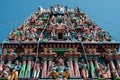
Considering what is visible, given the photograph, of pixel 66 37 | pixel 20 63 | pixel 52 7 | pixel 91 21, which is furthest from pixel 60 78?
pixel 52 7

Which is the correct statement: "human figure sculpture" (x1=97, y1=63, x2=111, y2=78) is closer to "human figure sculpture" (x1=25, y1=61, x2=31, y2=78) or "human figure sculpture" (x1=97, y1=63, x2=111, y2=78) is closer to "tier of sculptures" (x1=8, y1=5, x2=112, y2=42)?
"tier of sculptures" (x1=8, y1=5, x2=112, y2=42)

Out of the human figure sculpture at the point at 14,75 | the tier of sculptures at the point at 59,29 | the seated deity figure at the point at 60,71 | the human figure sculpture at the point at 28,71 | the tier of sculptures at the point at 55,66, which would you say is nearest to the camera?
the human figure sculpture at the point at 14,75

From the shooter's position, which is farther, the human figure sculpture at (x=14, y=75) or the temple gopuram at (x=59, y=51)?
the temple gopuram at (x=59, y=51)

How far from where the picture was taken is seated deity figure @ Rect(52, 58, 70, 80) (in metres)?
12.8

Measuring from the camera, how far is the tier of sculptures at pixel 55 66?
518 inches

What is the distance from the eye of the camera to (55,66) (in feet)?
45.3

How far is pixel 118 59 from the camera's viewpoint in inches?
565

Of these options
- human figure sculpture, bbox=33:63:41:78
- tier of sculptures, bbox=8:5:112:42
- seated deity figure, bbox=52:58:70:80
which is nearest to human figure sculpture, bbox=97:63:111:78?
seated deity figure, bbox=52:58:70:80

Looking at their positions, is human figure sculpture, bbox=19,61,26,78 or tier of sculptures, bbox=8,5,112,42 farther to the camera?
tier of sculptures, bbox=8,5,112,42

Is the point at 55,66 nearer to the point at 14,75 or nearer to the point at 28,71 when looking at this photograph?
the point at 28,71

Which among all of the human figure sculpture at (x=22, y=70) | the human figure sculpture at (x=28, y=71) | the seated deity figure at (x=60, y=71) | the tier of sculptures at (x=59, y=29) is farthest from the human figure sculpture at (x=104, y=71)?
the human figure sculpture at (x=22, y=70)

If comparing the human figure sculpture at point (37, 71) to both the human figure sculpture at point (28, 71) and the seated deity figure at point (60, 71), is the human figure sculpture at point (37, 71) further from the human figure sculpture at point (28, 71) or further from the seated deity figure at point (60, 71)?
the seated deity figure at point (60, 71)

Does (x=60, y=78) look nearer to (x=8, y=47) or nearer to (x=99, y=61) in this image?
(x=99, y=61)

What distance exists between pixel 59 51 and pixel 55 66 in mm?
1192
